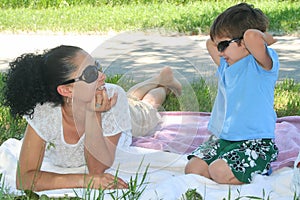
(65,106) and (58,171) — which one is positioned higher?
(65,106)

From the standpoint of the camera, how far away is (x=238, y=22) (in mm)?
3711

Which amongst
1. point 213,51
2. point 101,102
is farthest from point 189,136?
point 101,102

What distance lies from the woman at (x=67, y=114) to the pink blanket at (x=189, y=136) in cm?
29

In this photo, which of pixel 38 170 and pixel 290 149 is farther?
pixel 290 149

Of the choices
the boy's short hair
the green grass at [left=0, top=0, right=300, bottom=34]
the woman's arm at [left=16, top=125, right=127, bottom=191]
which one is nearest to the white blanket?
the woman's arm at [left=16, top=125, right=127, bottom=191]

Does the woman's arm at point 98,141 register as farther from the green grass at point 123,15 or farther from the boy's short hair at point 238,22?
the green grass at point 123,15

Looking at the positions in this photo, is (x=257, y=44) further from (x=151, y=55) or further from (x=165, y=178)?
(x=165, y=178)

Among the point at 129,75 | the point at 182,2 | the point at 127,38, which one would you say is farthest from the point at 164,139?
the point at 182,2

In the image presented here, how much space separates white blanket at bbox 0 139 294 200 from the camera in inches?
133

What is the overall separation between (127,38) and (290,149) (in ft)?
4.07

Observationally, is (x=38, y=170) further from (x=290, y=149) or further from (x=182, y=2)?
(x=182, y=2)

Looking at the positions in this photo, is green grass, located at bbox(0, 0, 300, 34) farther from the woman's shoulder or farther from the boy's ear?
the boy's ear

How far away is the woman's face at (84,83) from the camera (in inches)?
134

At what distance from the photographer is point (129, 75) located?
3.79 metres
